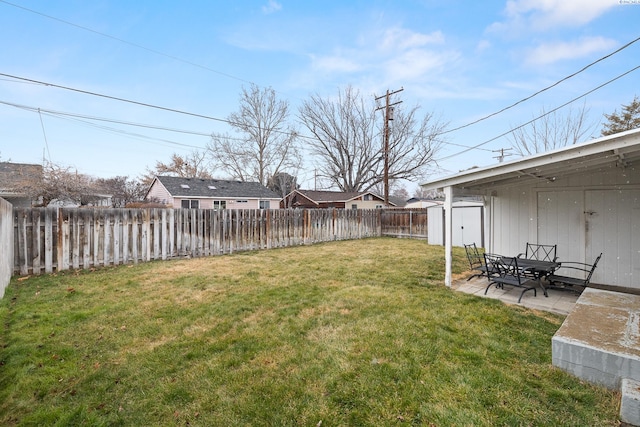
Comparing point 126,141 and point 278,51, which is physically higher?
point 278,51

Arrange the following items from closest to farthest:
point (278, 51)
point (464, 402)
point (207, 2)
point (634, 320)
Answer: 1. point (464, 402)
2. point (634, 320)
3. point (207, 2)
4. point (278, 51)

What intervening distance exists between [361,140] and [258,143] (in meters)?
10.8

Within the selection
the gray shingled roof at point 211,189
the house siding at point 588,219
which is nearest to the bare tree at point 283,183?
the gray shingled roof at point 211,189

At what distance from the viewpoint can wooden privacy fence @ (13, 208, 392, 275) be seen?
621 centimetres

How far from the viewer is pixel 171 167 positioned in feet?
115

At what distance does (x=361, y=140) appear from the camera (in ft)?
93.6

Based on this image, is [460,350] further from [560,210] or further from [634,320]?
[560,210]

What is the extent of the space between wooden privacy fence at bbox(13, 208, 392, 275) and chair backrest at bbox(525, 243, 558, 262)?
7728mm

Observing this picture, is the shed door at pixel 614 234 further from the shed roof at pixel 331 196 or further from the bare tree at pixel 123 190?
the bare tree at pixel 123 190

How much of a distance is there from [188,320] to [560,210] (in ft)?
24.4

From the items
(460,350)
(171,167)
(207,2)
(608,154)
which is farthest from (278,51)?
(171,167)

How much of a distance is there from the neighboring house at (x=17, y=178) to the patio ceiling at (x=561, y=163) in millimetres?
20254

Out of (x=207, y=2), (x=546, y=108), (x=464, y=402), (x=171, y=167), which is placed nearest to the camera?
(x=464, y=402)

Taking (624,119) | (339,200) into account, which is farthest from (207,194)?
(624,119)
